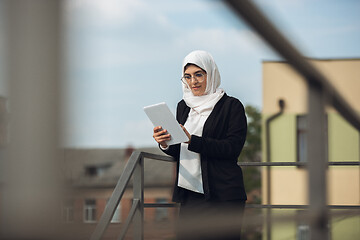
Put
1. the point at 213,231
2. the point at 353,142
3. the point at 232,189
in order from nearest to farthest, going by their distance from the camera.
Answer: the point at 213,231, the point at 232,189, the point at 353,142

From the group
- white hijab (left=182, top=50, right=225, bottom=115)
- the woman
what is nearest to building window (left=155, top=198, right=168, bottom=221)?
the woman

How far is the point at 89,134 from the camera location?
253 mm

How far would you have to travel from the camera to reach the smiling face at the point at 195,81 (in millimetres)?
2229

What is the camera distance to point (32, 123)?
26cm

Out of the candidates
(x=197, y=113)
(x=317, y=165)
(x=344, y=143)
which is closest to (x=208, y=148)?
(x=197, y=113)

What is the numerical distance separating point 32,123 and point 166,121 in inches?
70.6

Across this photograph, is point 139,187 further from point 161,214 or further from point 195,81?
point 161,214

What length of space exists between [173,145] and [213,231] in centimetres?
164

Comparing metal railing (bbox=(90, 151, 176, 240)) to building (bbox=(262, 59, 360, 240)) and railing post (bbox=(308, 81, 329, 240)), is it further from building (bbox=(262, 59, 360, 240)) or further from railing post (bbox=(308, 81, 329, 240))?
building (bbox=(262, 59, 360, 240))

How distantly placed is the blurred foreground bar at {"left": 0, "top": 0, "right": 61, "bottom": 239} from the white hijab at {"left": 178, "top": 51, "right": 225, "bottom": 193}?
1.95 metres

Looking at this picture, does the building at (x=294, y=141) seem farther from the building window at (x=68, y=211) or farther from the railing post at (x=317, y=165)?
the building window at (x=68, y=211)

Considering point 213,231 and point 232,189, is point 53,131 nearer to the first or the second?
point 213,231

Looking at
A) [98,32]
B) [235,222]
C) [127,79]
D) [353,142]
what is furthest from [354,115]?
[353,142]

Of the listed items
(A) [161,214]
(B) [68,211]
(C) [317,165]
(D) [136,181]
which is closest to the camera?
(B) [68,211]
